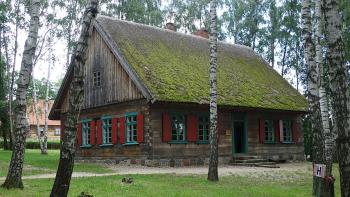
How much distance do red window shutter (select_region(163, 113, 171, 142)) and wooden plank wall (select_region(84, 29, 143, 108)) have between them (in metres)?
1.49

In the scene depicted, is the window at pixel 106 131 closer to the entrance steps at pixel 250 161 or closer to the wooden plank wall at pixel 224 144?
the wooden plank wall at pixel 224 144

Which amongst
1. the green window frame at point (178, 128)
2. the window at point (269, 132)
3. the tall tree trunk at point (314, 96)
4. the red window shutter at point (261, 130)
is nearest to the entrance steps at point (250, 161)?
the red window shutter at point (261, 130)

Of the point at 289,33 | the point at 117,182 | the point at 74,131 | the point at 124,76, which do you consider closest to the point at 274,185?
the point at 117,182

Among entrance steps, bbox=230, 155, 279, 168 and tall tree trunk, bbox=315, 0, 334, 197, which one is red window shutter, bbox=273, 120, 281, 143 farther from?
tall tree trunk, bbox=315, 0, 334, 197

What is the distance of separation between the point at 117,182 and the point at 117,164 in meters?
9.21

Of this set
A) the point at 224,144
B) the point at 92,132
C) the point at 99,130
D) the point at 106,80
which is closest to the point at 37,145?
the point at 92,132

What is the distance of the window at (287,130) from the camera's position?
2570 centimetres

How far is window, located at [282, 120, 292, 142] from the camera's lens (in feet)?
84.3

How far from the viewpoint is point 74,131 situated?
6977mm

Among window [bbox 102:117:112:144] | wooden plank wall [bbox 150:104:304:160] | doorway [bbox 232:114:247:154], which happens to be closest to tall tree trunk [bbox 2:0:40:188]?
wooden plank wall [bbox 150:104:304:160]

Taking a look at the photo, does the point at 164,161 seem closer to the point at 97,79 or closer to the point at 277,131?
the point at 97,79

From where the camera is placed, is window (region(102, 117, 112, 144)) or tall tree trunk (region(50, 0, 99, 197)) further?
window (region(102, 117, 112, 144))

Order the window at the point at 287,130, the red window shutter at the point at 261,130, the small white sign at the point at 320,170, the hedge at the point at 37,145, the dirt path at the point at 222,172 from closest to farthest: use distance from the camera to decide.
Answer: the small white sign at the point at 320,170 → the dirt path at the point at 222,172 → the red window shutter at the point at 261,130 → the window at the point at 287,130 → the hedge at the point at 37,145

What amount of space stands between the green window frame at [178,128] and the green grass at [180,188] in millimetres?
6806
